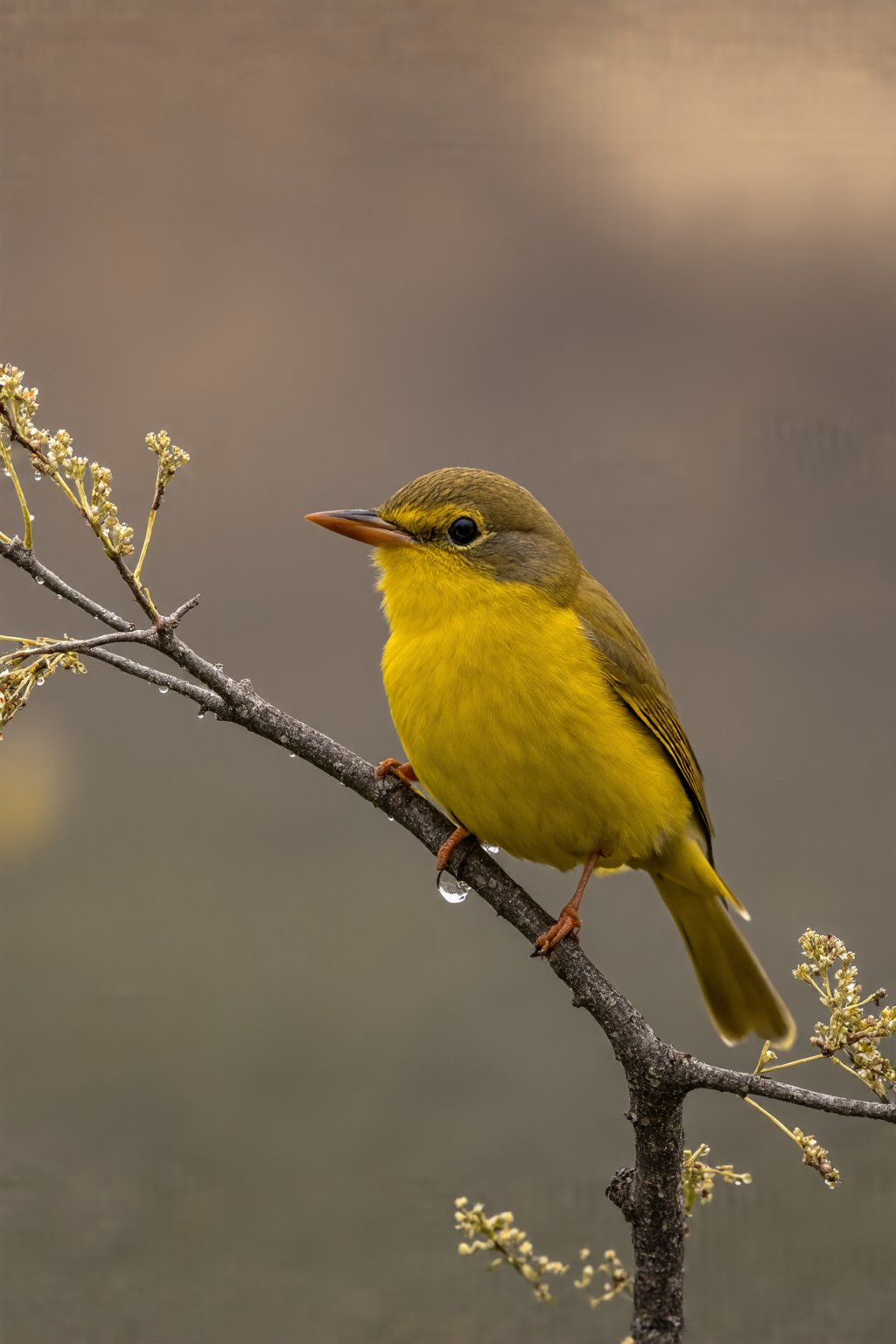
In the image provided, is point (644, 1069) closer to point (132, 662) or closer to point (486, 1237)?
point (486, 1237)

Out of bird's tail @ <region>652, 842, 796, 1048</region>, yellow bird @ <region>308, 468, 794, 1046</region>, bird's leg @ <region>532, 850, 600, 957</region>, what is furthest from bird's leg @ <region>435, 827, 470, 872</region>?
→ bird's tail @ <region>652, 842, 796, 1048</region>

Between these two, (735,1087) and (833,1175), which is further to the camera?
(735,1087)

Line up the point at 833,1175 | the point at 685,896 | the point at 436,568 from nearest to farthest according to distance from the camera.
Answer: the point at 833,1175, the point at 436,568, the point at 685,896

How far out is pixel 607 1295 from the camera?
2170 millimetres

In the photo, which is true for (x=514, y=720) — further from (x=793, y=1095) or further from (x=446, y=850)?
(x=793, y=1095)

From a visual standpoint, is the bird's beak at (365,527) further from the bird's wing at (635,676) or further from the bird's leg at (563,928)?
the bird's leg at (563,928)

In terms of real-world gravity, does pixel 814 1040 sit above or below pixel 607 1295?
above

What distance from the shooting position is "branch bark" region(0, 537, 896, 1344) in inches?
79.4

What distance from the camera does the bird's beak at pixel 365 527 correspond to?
2604 mm

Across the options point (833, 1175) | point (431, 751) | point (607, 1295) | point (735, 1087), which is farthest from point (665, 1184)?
point (431, 751)

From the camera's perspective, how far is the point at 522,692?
2590mm

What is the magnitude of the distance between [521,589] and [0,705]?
49.6 inches

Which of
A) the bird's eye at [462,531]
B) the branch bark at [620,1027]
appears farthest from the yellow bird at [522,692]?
the branch bark at [620,1027]

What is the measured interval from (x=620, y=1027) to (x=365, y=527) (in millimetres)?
1140
